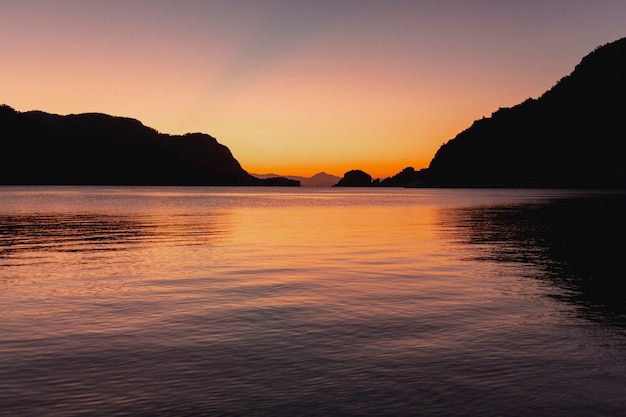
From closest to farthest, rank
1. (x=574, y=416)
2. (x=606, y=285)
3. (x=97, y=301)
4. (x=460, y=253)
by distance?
1. (x=574, y=416)
2. (x=97, y=301)
3. (x=606, y=285)
4. (x=460, y=253)

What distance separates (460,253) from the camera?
40312 mm

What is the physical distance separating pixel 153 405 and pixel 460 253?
3239cm

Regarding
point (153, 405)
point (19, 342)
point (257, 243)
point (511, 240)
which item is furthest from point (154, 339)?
point (511, 240)

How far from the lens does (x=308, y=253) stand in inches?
1606

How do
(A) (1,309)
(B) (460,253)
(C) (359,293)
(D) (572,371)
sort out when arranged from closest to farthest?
1. (D) (572,371)
2. (A) (1,309)
3. (C) (359,293)
4. (B) (460,253)

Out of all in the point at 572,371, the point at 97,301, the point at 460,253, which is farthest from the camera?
the point at 460,253

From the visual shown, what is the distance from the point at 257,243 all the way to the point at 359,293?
24.4 meters

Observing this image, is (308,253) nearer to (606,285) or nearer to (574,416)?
(606,285)

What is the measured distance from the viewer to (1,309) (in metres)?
20.6

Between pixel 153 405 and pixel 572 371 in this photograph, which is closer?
pixel 153 405

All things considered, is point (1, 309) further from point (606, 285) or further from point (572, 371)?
point (606, 285)

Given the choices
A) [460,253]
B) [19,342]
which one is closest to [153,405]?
[19,342]

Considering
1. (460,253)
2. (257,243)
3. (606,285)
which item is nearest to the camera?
(606,285)

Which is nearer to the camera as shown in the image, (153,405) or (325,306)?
(153,405)
